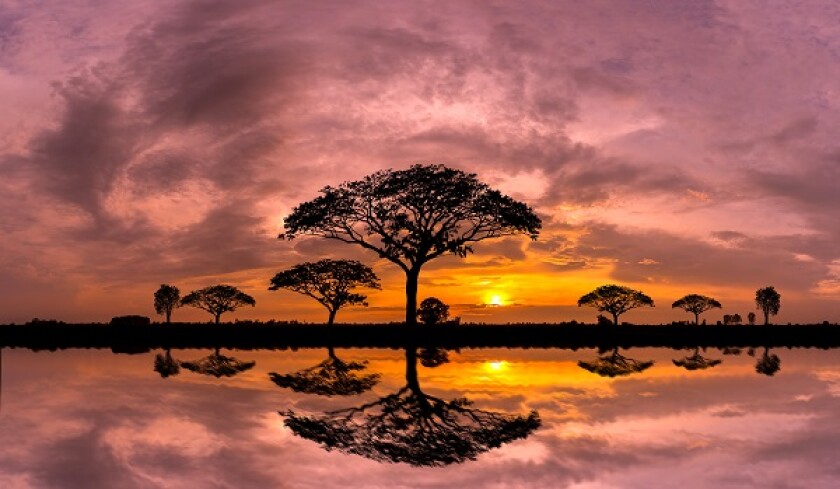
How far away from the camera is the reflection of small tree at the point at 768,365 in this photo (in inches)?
1319

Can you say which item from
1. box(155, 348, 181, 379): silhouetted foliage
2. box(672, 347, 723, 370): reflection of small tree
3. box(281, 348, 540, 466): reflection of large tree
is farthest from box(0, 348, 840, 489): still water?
box(672, 347, 723, 370): reflection of small tree

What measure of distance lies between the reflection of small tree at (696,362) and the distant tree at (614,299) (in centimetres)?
6325

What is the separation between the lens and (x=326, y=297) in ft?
290

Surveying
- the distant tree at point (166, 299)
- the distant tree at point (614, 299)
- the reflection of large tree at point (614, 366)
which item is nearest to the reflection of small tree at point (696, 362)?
the reflection of large tree at point (614, 366)

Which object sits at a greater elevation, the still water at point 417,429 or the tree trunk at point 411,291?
the tree trunk at point 411,291

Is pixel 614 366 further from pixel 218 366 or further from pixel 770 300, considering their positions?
pixel 770 300

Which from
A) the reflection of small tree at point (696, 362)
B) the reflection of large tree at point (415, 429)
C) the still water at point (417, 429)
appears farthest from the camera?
the reflection of small tree at point (696, 362)

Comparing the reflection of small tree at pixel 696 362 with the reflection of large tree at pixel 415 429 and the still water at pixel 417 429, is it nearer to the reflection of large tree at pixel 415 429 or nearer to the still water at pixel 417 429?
the still water at pixel 417 429

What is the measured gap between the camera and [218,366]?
3475 cm

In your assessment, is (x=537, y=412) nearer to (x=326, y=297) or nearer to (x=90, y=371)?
(x=90, y=371)

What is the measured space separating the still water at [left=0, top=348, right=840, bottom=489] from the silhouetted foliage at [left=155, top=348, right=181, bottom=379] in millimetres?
485

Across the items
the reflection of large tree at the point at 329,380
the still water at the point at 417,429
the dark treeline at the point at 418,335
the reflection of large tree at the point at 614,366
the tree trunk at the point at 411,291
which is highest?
the tree trunk at the point at 411,291

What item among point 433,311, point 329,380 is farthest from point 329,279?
point 329,380

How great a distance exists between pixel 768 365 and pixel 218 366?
30.3 metres
